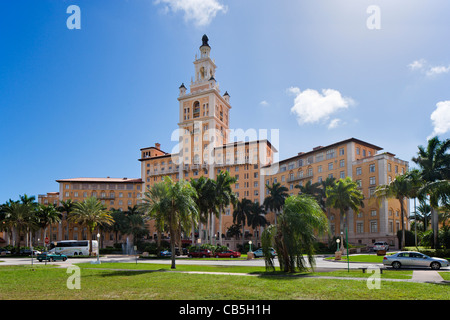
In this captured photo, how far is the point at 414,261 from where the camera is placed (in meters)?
28.7

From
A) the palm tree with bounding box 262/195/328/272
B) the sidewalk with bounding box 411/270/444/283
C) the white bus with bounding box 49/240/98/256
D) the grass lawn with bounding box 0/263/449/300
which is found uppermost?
the palm tree with bounding box 262/195/328/272

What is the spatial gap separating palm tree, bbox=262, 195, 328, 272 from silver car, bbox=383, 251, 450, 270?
30.8ft

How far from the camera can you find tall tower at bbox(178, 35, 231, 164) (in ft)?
348

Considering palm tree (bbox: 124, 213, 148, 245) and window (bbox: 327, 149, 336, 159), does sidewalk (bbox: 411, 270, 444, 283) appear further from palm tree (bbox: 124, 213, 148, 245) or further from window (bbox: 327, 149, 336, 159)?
palm tree (bbox: 124, 213, 148, 245)

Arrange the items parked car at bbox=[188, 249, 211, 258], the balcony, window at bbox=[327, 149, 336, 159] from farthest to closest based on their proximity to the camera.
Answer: the balcony < window at bbox=[327, 149, 336, 159] < parked car at bbox=[188, 249, 211, 258]

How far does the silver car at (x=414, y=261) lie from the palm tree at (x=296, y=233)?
938 centimetres

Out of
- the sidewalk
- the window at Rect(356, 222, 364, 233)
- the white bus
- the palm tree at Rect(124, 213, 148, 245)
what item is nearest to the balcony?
the window at Rect(356, 222, 364, 233)

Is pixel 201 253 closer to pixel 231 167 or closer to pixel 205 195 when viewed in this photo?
pixel 205 195

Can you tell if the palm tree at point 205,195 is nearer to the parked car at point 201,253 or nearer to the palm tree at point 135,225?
the parked car at point 201,253

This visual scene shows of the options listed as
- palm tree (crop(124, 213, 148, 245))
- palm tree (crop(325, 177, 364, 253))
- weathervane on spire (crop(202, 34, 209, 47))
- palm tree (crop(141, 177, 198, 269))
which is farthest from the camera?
weathervane on spire (crop(202, 34, 209, 47))

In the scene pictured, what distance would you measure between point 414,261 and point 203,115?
85.2 meters
